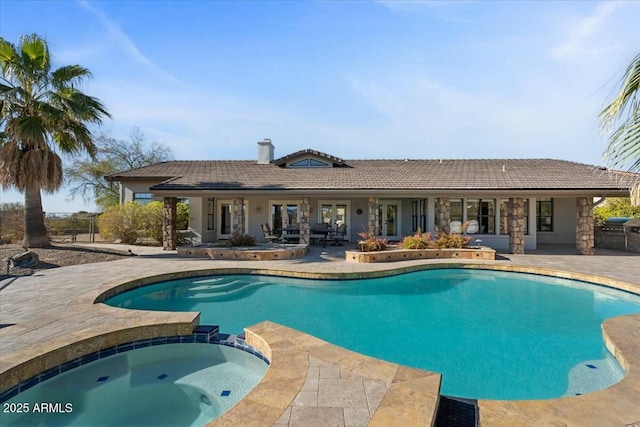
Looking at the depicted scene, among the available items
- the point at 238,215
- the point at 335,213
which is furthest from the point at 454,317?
the point at 335,213

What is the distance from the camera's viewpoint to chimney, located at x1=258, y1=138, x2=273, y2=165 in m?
19.8

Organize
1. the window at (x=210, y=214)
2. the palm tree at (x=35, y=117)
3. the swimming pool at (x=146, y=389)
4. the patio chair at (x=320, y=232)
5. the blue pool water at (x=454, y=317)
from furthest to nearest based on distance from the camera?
the window at (x=210, y=214) < the patio chair at (x=320, y=232) < the palm tree at (x=35, y=117) < the blue pool water at (x=454, y=317) < the swimming pool at (x=146, y=389)

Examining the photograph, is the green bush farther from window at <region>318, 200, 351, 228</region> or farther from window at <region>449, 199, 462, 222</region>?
window at <region>318, 200, 351, 228</region>

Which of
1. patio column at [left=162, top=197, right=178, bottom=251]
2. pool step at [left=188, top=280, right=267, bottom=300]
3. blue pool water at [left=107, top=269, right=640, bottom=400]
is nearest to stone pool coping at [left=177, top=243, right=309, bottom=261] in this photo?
blue pool water at [left=107, top=269, right=640, bottom=400]

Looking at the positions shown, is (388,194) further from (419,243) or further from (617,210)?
(617,210)

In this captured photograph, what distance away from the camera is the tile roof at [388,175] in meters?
14.2

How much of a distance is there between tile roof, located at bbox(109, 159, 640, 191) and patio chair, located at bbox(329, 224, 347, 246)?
8.71 feet

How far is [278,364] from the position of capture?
378cm

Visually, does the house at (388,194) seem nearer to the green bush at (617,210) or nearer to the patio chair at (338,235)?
the patio chair at (338,235)

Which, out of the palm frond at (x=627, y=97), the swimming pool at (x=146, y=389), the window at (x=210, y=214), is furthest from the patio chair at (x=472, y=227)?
the window at (x=210, y=214)

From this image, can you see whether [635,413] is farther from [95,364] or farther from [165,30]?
[165,30]

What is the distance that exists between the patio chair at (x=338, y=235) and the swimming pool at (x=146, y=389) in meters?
11.8

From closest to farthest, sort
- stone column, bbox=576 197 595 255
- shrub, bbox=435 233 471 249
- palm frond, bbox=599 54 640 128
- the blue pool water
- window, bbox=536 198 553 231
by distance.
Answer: palm frond, bbox=599 54 640 128, the blue pool water, shrub, bbox=435 233 471 249, stone column, bbox=576 197 595 255, window, bbox=536 198 553 231

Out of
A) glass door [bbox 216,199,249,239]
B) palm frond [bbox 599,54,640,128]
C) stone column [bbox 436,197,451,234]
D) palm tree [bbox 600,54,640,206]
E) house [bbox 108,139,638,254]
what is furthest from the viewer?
glass door [bbox 216,199,249,239]
